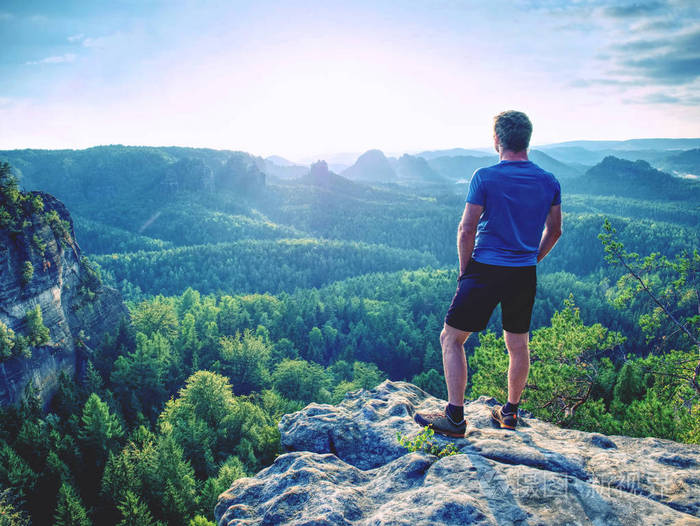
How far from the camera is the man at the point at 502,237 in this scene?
18.7 ft

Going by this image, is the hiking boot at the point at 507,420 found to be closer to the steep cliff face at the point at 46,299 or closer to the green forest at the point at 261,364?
the green forest at the point at 261,364

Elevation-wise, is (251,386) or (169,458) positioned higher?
(169,458)

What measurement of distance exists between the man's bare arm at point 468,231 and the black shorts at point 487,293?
0.59 ft

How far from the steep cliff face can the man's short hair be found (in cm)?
3446

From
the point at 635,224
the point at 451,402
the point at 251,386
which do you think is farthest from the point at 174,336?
the point at 635,224

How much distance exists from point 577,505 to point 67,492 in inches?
996

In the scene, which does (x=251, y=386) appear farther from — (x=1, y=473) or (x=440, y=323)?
(x=440, y=323)

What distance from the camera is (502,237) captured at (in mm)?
5789

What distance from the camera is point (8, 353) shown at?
27172mm

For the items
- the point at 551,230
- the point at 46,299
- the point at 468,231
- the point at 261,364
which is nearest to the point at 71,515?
the point at 46,299

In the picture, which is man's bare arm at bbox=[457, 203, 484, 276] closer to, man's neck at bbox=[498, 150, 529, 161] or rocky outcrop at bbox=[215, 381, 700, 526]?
man's neck at bbox=[498, 150, 529, 161]

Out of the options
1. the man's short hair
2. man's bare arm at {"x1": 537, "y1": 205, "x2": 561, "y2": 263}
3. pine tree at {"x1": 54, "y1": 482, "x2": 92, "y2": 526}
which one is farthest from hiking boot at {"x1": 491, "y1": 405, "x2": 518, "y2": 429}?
pine tree at {"x1": 54, "y1": 482, "x2": 92, "y2": 526}

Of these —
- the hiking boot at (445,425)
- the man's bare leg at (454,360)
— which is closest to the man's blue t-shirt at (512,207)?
the man's bare leg at (454,360)

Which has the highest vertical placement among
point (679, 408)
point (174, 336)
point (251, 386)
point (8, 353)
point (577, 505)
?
point (577, 505)
